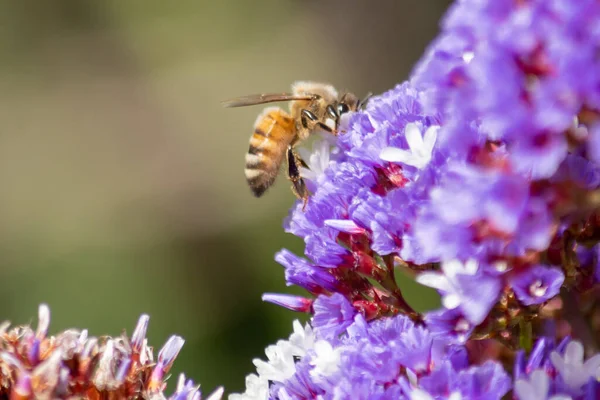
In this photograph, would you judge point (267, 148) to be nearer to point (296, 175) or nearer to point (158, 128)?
point (296, 175)

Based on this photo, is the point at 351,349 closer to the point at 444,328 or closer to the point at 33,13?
the point at 444,328

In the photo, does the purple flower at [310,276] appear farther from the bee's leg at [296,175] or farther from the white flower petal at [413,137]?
the white flower petal at [413,137]

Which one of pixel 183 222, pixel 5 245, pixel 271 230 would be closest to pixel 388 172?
pixel 271 230

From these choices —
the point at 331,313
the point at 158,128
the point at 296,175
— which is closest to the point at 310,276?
the point at 331,313

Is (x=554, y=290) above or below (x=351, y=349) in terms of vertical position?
above

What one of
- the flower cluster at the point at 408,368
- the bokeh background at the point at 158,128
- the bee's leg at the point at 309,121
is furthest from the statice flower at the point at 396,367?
the bokeh background at the point at 158,128

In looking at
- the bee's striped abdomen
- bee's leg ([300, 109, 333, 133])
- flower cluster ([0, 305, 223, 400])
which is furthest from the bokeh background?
flower cluster ([0, 305, 223, 400])

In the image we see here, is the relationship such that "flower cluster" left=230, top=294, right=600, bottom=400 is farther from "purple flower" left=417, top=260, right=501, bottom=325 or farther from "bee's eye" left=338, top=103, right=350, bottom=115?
"bee's eye" left=338, top=103, right=350, bottom=115
